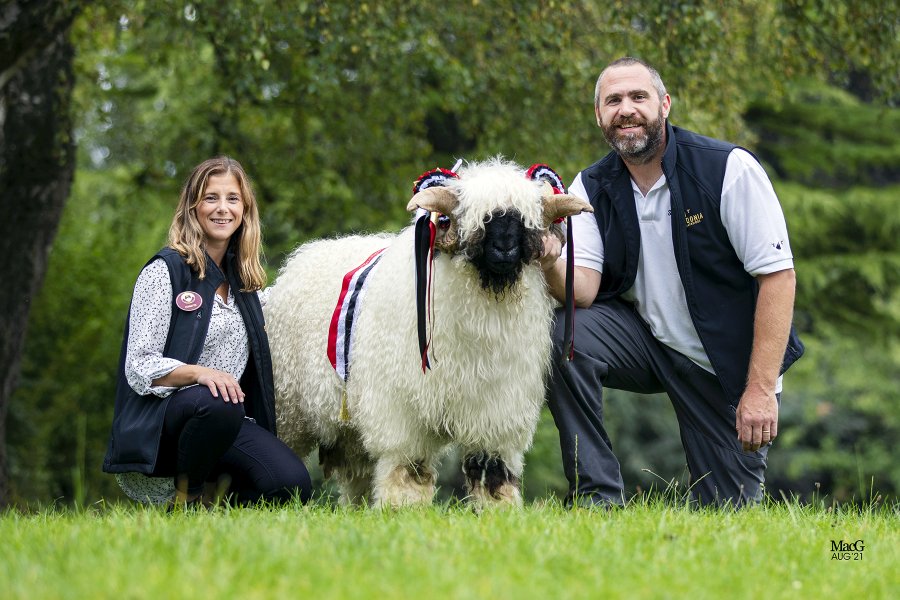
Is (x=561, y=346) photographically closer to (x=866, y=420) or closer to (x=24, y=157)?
(x=24, y=157)

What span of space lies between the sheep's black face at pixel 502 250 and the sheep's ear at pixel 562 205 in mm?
175

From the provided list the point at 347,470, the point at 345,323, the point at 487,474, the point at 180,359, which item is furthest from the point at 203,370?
the point at 347,470

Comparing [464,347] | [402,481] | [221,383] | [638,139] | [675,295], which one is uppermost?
[638,139]

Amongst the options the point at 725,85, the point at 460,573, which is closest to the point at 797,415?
the point at 725,85

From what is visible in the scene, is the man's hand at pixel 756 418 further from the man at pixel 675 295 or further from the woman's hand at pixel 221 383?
the woman's hand at pixel 221 383

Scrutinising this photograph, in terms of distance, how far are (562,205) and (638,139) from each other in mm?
661

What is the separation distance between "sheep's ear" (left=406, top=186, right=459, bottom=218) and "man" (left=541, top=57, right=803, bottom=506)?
0.52 meters

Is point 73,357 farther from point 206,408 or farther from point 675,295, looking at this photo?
point 675,295

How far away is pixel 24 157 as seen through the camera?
7.96m

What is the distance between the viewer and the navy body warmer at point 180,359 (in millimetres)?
4922

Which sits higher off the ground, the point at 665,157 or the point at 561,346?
the point at 665,157

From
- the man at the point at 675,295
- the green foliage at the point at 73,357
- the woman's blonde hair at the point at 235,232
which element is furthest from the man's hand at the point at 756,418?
the green foliage at the point at 73,357

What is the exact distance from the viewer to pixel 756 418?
16.3 feet

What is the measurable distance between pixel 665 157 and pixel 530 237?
0.97 m
